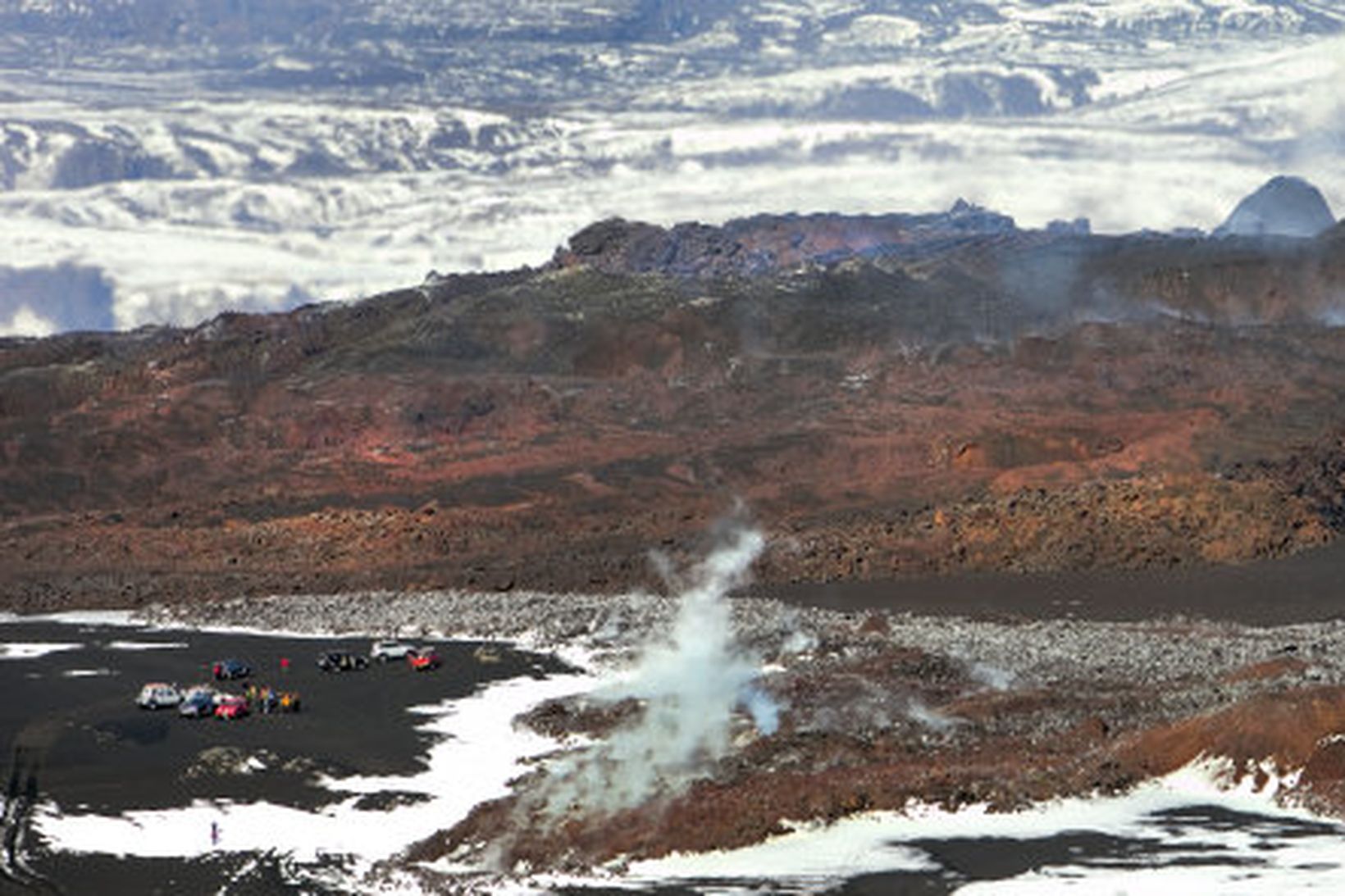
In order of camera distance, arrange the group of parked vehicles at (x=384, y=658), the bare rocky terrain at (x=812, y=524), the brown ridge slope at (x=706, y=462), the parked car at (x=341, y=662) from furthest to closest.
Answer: the brown ridge slope at (x=706, y=462) < the parked car at (x=341, y=662) < the group of parked vehicles at (x=384, y=658) < the bare rocky terrain at (x=812, y=524)

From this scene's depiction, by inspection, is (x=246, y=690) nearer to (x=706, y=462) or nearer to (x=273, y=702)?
(x=273, y=702)

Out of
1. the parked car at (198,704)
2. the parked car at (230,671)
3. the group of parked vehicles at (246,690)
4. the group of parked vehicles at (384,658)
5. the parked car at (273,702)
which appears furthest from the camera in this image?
the group of parked vehicles at (384,658)

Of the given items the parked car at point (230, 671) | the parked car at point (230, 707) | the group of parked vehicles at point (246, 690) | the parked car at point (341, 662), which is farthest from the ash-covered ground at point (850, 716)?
the parked car at point (230, 671)

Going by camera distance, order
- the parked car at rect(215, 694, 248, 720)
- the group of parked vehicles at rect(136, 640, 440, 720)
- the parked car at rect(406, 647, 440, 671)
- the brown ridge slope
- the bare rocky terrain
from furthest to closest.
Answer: the brown ridge slope → the parked car at rect(406, 647, 440, 671) → the group of parked vehicles at rect(136, 640, 440, 720) → the parked car at rect(215, 694, 248, 720) → the bare rocky terrain

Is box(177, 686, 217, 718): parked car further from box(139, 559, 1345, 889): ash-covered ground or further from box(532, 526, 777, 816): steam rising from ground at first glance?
box(532, 526, 777, 816): steam rising from ground

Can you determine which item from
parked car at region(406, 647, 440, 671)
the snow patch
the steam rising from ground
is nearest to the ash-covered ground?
the steam rising from ground

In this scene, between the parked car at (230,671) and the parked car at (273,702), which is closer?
the parked car at (273,702)

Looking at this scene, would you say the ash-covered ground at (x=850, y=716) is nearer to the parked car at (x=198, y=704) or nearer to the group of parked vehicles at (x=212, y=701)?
the group of parked vehicles at (x=212, y=701)
